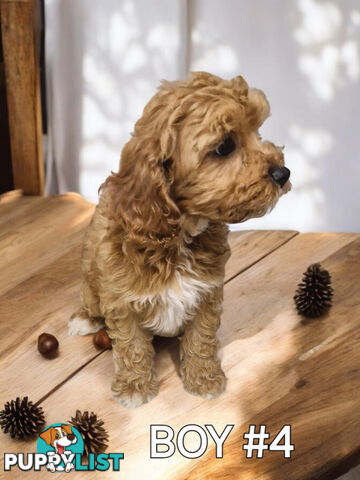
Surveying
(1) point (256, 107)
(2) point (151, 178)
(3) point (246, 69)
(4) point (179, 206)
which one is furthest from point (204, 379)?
(3) point (246, 69)

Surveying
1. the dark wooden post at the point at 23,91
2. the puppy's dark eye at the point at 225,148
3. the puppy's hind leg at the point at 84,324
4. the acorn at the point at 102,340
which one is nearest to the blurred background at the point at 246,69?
the dark wooden post at the point at 23,91

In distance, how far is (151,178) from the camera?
1.76 meters

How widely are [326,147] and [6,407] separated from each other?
1843 millimetres

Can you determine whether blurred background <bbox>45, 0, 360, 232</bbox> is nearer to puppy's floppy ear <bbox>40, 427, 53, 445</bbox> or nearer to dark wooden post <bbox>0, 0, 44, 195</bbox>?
Result: dark wooden post <bbox>0, 0, 44, 195</bbox>

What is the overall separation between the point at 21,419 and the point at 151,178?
830 millimetres

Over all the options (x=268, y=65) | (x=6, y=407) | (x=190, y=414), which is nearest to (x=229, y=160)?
(x=190, y=414)

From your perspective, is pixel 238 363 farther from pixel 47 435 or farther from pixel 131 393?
pixel 47 435

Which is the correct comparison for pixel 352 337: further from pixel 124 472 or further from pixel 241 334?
pixel 124 472

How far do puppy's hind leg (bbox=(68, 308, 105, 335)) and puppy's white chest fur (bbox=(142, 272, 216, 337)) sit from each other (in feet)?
1.48

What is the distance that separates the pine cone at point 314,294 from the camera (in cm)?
251

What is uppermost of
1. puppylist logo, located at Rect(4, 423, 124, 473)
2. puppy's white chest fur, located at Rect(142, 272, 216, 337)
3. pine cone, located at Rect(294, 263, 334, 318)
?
puppy's white chest fur, located at Rect(142, 272, 216, 337)

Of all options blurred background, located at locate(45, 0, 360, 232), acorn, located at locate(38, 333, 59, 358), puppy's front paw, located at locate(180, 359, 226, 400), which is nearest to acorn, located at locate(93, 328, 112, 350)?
acorn, located at locate(38, 333, 59, 358)

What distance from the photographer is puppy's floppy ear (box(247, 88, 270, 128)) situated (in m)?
1.82

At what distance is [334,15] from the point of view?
116 inches
